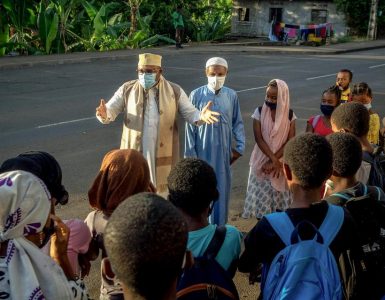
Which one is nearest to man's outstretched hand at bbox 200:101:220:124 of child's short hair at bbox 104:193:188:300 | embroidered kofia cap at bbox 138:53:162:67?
embroidered kofia cap at bbox 138:53:162:67

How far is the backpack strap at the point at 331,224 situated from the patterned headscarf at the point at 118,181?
88 centimetres

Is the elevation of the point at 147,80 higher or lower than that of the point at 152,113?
higher

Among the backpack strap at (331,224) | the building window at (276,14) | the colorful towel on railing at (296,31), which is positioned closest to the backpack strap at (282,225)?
the backpack strap at (331,224)

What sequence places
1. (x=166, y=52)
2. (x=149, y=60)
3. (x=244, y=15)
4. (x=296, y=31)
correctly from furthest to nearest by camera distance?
(x=244, y=15), (x=296, y=31), (x=166, y=52), (x=149, y=60)

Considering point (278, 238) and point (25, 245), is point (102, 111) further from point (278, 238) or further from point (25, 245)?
point (25, 245)

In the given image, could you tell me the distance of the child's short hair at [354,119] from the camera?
3.87 m

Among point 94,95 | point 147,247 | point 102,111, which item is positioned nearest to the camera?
point 147,247

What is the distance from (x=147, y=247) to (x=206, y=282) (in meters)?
0.72

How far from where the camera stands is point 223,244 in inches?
105

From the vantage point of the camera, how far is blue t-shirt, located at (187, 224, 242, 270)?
2621mm

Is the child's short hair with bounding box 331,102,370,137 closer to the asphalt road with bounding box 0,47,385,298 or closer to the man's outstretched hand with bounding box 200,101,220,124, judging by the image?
the man's outstretched hand with bounding box 200,101,220,124

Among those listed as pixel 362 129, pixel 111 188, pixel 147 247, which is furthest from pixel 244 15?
pixel 147 247

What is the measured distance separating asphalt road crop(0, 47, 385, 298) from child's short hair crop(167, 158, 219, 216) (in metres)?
3.52

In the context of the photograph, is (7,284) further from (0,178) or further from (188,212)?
(188,212)
